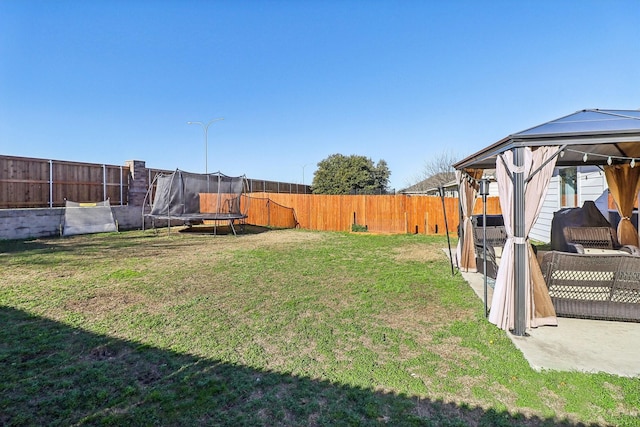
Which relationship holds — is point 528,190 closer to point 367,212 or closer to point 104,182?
point 367,212

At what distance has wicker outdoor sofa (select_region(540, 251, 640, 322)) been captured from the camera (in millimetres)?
3201

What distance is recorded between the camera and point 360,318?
366 centimetres

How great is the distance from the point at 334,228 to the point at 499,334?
37.4ft

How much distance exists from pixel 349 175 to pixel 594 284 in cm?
2660

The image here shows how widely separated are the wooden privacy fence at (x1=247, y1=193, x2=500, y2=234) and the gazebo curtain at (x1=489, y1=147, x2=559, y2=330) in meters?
9.66

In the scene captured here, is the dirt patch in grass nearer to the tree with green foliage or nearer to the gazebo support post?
the gazebo support post

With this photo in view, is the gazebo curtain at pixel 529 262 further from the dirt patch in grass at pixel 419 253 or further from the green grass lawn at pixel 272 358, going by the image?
the dirt patch in grass at pixel 419 253

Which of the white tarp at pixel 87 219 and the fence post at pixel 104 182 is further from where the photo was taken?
the fence post at pixel 104 182

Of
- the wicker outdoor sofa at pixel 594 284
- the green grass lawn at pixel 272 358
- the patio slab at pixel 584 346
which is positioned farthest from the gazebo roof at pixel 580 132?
the green grass lawn at pixel 272 358

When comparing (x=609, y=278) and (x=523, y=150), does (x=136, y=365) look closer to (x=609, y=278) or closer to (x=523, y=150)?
(x=523, y=150)

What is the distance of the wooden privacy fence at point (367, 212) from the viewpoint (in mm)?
12883

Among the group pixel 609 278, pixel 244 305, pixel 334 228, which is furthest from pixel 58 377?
pixel 334 228

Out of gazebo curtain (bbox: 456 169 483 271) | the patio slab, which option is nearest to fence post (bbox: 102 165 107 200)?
gazebo curtain (bbox: 456 169 483 271)

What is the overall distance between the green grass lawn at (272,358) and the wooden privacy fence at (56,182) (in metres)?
7.94
